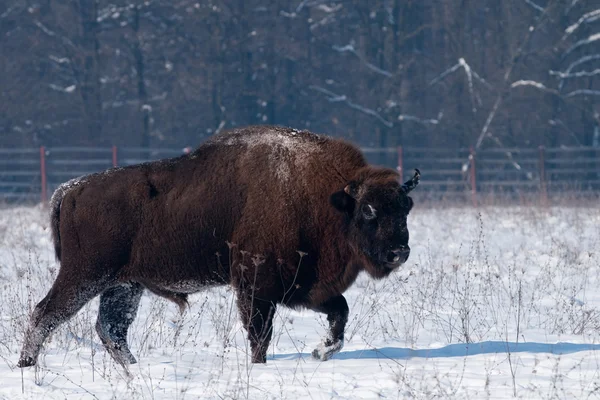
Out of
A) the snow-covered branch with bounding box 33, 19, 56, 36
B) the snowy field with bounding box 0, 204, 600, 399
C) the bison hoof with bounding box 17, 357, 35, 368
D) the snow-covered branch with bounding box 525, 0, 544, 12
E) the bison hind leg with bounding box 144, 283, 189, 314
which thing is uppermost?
the snow-covered branch with bounding box 525, 0, 544, 12

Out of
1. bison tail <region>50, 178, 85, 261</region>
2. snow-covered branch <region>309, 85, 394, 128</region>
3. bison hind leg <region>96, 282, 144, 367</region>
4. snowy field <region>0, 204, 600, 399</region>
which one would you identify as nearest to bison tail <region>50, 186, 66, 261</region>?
bison tail <region>50, 178, 85, 261</region>

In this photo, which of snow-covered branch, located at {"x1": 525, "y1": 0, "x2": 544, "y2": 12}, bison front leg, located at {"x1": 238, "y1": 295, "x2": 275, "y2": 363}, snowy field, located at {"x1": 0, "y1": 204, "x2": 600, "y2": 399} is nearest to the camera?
snowy field, located at {"x1": 0, "y1": 204, "x2": 600, "y2": 399}

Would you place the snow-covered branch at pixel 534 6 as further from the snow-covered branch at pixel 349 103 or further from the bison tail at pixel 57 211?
the bison tail at pixel 57 211

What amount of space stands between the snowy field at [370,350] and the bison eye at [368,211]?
905mm

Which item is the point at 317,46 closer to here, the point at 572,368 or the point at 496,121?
the point at 496,121

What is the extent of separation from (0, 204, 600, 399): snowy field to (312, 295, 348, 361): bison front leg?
11 centimetres

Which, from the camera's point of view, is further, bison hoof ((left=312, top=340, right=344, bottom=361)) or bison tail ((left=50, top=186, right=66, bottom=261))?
bison tail ((left=50, top=186, right=66, bottom=261))

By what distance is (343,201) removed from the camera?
7.14 meters

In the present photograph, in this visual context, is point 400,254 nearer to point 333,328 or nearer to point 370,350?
point 333,328

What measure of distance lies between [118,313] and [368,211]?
6.80 feet

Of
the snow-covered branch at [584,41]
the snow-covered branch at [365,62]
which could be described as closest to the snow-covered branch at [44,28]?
the snow-covered branch at [365,62]

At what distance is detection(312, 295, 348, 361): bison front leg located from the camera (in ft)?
22.5

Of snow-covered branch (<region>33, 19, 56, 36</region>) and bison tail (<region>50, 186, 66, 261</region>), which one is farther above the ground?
snow-covered branch (<region>33, 19, 56, 36</region>)

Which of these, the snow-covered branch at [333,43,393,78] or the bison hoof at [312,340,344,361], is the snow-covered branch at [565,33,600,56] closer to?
the snow-covered branch at [333,43,393,78]
